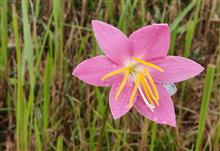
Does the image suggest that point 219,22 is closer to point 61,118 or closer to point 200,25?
point 200,25

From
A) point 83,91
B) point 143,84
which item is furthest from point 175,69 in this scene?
point 83,91

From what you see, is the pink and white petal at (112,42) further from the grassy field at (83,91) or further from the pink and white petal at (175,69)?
the grassy field at (83,91)

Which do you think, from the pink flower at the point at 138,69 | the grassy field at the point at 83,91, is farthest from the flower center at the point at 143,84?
the grassy field at the point at 83,91

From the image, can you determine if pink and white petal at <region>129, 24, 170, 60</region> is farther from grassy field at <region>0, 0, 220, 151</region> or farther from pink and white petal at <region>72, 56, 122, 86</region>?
grassy field at <region>0, 0, 220, 151</region>

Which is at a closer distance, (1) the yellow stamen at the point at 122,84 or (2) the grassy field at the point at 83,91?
(1) the yellow stamen at the point at 122,84

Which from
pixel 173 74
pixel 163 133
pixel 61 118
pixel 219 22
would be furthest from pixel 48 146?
pixel 219 22

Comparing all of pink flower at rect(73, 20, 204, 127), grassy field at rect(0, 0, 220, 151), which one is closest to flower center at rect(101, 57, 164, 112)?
pink flower at rect(73, 20, 204, 127)

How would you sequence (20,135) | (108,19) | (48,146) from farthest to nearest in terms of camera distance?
(108,19) → (48,146) → (20,135)
